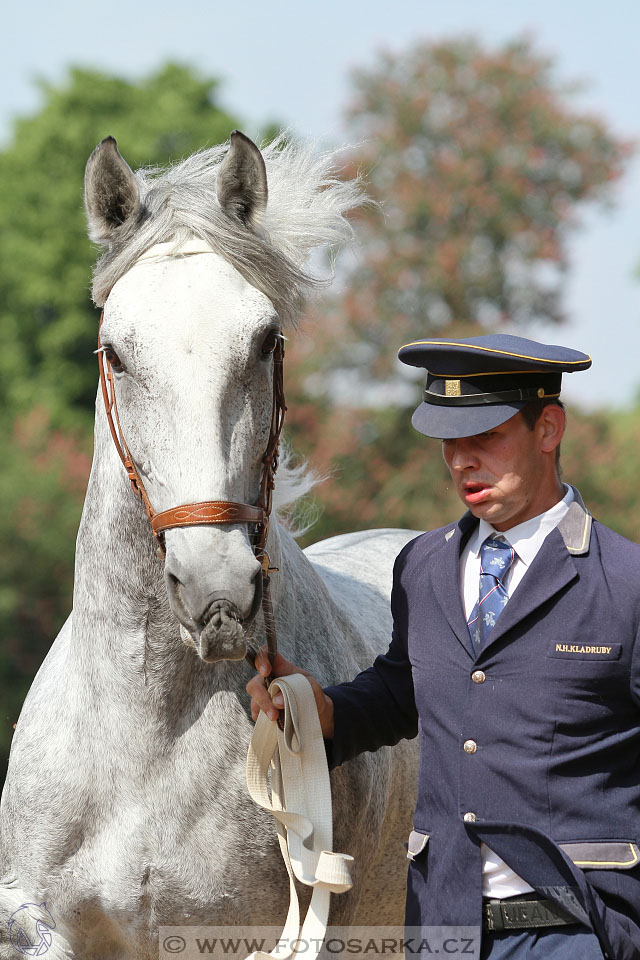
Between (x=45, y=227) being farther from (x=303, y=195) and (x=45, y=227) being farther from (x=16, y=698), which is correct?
(x=303, y=195)

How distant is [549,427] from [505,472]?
169 mm

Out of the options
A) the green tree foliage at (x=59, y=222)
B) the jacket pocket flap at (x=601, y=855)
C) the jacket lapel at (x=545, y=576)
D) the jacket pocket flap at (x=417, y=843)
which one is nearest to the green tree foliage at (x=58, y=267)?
the green tree foliage at (x=59, y=222)

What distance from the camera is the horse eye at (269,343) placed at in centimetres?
296

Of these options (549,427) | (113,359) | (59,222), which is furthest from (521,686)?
(59,222)

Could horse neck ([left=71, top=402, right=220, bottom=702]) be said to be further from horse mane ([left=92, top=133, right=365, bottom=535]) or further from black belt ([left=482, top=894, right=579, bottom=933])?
black belt ([left=482, top=894, right=579, bottom=933])

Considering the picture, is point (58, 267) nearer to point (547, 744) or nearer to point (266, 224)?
point (266, 224)

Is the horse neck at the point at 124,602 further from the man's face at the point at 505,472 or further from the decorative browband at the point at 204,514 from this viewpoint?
the man's face at the point at 505,472

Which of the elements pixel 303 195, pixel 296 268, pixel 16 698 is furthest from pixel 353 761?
pixel 16 698

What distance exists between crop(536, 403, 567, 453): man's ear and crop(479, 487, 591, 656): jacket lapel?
0.21 m

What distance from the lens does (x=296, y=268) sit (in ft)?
10.7

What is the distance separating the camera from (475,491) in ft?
9.09

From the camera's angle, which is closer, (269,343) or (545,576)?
(545,576)

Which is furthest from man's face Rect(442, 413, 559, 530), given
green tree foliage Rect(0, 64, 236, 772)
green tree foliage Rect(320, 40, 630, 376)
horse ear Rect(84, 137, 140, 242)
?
green tree foliage Rect(320, 40, 630, 376)

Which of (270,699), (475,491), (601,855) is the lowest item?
(601,855)
